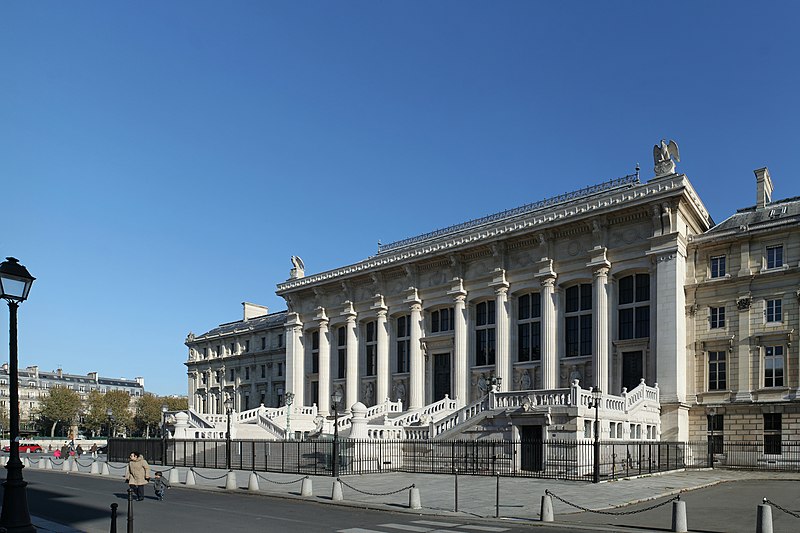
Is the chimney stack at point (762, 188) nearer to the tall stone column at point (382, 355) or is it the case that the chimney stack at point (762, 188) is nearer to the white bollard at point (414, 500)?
the tall stone column at point (382, 355)

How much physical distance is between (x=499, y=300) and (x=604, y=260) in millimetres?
8812

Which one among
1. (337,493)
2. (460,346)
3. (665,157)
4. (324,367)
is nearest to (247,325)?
(324,367)

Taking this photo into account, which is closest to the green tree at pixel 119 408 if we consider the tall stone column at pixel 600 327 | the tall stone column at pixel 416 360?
the tall stone column at pixel 416 360

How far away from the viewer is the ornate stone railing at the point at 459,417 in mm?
40219

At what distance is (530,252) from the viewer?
171 ft

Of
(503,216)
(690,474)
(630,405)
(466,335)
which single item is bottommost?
(690,474)

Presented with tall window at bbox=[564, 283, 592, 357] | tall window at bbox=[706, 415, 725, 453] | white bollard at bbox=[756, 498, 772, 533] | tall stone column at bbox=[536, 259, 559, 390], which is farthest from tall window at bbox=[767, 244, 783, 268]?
white bollard at bbox=[756, 498, 772, 533]

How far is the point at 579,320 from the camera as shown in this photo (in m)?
49.4

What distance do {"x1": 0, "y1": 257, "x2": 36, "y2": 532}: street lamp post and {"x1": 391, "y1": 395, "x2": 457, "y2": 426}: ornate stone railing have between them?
3287 centimetres

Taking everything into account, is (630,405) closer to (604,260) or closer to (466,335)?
(604,260)

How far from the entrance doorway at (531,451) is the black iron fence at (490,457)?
1.9 inches

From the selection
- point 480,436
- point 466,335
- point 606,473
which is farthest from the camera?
point 466,335

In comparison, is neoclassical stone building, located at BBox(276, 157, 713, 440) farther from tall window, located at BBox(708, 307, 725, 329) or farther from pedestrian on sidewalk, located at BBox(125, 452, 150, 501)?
pedestrian on sidewalk, located at BBox(125, 452, 150, 501)

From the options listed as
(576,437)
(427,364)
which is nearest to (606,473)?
(576,437)
